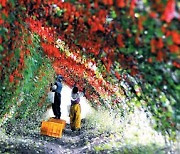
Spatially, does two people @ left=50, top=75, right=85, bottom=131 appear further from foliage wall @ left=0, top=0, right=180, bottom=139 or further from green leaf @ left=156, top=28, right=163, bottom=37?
green leaf @ left=156, top=28, right=163, bottom=37

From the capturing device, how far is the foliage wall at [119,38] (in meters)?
4.68

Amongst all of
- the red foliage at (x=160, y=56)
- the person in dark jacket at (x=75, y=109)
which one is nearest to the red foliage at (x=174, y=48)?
the red foliage at (x=160, y=56)

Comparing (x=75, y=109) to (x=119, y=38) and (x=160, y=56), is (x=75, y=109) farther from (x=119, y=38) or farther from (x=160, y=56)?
(x=160, y=56)

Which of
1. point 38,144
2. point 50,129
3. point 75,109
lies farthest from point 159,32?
point 75,109

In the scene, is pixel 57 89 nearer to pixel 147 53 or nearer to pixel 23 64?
pixel 23 64

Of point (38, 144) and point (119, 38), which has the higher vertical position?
point (119, 38)

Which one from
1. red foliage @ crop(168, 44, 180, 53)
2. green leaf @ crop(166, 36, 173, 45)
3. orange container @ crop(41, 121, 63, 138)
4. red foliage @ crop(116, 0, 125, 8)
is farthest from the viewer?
orange container @ crop(41, 121, 63, 138)

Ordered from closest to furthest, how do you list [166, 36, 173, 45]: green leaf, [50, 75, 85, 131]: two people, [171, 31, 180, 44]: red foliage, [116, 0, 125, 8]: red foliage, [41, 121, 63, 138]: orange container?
1. [171, 31, 180, 44]: red foliage
2. [166, 36, 173, 45]: green leaf
3. [116, 0, 125, 8]: red foliage
4. [41, 121, 63, 138]: orange container
5. [50, 75, 85, 131]: two people

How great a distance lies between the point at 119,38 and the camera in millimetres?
6113

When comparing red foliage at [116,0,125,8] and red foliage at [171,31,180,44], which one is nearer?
red foliage at [171,31,180,44]

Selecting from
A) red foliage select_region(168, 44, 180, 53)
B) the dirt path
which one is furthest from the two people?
red foliage select_region(168, 44, 180, 53)

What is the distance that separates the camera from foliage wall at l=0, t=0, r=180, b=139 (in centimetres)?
468

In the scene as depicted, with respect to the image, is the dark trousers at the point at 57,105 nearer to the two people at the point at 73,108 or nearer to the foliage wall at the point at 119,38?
the two people at the point at 73,108

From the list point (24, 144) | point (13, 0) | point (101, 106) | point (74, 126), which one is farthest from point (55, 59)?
point (13, 0)
